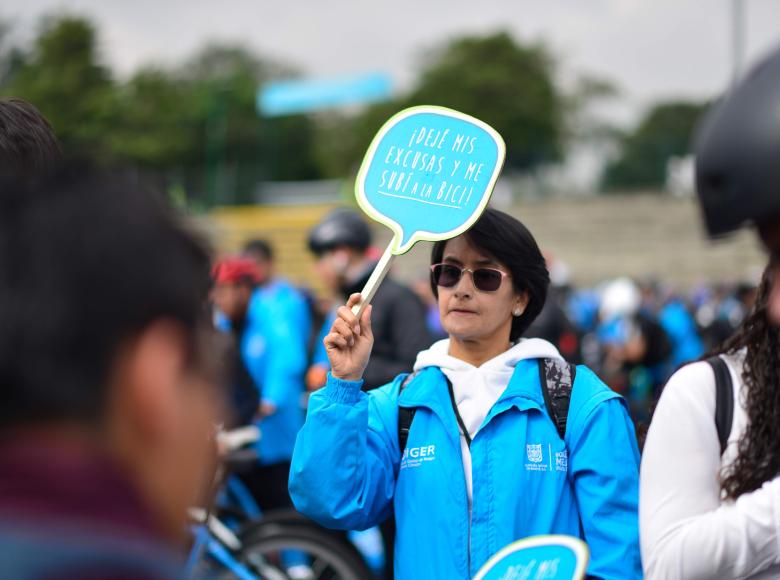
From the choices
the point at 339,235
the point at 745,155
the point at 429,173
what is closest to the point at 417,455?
the point at 429,173

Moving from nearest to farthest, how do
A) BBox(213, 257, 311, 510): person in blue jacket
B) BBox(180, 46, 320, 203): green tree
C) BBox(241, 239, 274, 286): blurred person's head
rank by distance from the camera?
BBox(213, 257, 311, 510): person in blue jacket, BBox(241, 239, 274, 286): blurred person's head, BBox(180, 46, 320, 203): green tree

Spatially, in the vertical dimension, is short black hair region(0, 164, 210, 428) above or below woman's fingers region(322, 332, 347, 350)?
below

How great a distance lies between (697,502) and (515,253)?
1.14 metres

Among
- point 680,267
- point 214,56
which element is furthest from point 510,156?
point 214,56

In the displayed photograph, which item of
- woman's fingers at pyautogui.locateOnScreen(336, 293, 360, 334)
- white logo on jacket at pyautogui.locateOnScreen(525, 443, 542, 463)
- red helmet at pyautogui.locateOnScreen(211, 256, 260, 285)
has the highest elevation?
red helmet at pyautogui.locateOnScreen(211, 256, 260, 285)

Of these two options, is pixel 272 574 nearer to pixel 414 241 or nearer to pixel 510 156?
pixel 414 241

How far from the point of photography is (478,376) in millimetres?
2807

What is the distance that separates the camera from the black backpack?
2.68 meters

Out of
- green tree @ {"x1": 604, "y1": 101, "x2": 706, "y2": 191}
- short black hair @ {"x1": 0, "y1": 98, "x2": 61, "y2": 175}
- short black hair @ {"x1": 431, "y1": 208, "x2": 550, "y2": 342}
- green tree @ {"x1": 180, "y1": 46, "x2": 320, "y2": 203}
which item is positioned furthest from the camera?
green tree @ {"x1": 180, "y1": 46, "x2": 320, "y2": 203}

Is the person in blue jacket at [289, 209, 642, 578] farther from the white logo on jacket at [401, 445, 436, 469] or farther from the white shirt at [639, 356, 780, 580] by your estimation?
the white shirt at [639, 356, 780, 580]

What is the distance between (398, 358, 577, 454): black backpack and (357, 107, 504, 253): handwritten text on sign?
0.48 meters

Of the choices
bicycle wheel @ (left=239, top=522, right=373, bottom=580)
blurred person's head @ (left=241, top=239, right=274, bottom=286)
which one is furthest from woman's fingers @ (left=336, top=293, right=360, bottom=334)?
blurred person's head @ (left=241, top=239, right=274, bottom=286)

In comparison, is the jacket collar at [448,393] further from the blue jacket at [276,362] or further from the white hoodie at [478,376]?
the blue jacket at [276,362]

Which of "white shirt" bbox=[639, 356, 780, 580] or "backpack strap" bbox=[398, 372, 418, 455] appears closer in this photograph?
"white shirt" bbox=[639, 356, 780, 580]
